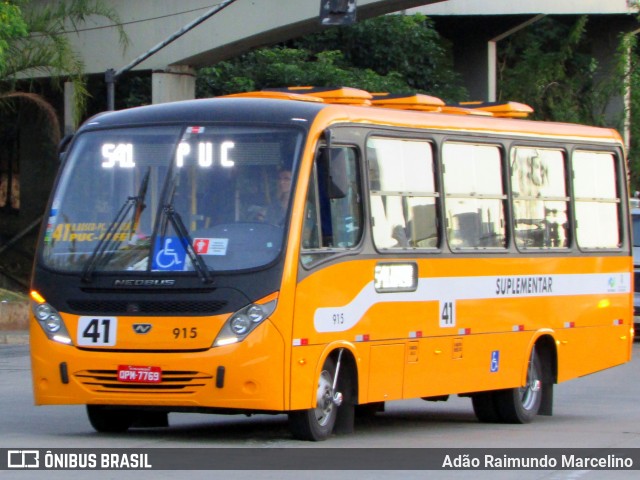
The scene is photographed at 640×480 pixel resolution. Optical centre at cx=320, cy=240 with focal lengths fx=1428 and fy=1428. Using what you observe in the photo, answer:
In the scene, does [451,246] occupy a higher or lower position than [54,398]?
higher

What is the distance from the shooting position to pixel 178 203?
35.8 ft

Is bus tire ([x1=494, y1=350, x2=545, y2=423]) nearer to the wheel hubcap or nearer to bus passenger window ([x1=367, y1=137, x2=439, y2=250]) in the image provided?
bus passenger window ([x1=367, y1=137, x2=439, y2=250])

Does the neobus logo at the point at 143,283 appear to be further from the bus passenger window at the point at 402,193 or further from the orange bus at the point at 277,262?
the bus passenger window at the point at 402,193

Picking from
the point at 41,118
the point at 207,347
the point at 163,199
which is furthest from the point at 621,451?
the point at 41,118

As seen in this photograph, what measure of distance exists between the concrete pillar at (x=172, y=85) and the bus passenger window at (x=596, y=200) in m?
16.6

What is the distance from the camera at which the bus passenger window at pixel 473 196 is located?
12.8 metres

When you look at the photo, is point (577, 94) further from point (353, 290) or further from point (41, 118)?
point (353, 290)

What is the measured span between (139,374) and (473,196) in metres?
4.03

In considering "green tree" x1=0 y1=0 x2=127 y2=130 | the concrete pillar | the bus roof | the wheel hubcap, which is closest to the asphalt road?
the wheel hubcap

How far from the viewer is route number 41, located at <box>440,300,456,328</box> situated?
41.0 feet

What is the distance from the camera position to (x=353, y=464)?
9.70m

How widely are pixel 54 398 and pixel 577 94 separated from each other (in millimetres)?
34316

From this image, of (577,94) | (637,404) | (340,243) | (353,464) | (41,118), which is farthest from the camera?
(577,94)

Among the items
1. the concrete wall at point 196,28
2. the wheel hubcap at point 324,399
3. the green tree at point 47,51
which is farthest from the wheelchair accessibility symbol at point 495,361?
the green tree at point 47,51
